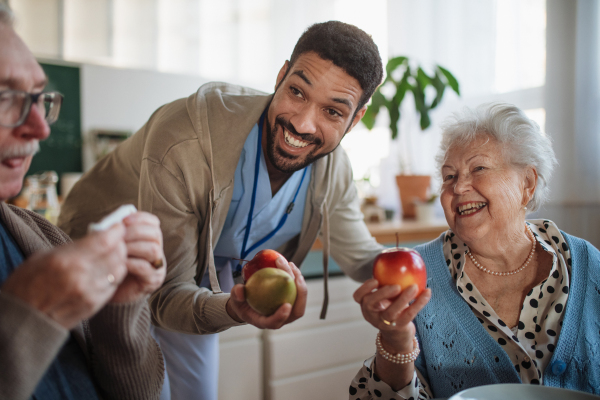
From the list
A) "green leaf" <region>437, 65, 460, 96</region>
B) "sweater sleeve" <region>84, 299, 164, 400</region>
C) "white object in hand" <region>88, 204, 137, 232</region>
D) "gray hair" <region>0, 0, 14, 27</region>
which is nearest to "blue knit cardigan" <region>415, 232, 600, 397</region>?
"sweater sleeve" <region>84, 299, 164, 400</region>

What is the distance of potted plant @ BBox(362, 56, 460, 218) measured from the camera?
255 centimetres

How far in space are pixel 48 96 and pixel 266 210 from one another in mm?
719

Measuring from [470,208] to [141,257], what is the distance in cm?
82

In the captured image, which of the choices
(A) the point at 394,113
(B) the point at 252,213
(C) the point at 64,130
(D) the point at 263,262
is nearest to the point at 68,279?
(D) the point at 263,262

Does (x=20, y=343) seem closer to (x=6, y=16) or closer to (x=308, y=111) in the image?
(x=6, y=16)

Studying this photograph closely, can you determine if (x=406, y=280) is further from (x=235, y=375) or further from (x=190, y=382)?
(x=235, y=375)

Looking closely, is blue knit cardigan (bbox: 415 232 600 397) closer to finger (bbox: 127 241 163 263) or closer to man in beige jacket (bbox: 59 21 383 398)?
man in beige jacket (bbox: 59 21 383 398)

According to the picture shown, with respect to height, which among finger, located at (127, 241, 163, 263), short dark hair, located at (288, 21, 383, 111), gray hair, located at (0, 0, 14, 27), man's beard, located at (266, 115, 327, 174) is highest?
short dark hair, located at (288, 21, 383, 111)

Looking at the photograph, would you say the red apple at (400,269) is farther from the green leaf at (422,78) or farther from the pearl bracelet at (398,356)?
the green leaf at (422,78)

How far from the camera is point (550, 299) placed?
1.06 metres

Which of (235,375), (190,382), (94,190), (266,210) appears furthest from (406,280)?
(235,375)

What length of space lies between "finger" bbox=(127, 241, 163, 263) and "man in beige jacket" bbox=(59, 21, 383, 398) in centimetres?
32

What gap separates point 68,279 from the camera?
51 cm

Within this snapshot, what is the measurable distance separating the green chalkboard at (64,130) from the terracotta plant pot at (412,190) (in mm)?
2295
